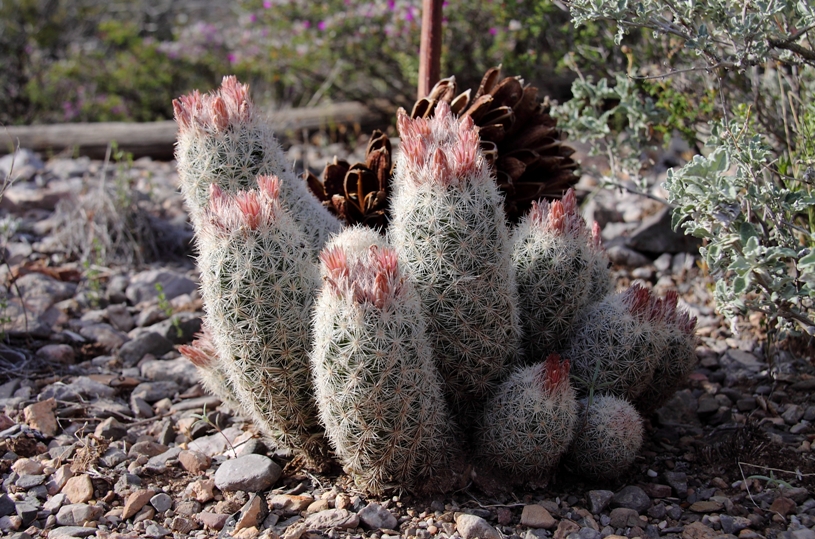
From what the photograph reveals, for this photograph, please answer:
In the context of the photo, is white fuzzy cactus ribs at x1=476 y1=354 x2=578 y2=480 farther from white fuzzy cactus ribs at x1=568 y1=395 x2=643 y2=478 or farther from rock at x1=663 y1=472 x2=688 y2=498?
rock at x1=663 y1=472 x2=688 y2=498

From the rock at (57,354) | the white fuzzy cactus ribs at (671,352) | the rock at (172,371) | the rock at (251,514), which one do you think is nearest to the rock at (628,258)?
the white fuzzy cactus ribs at (671,352)

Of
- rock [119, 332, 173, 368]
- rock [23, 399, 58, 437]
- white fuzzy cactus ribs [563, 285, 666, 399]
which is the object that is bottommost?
rock [23, 399, 58, 437]

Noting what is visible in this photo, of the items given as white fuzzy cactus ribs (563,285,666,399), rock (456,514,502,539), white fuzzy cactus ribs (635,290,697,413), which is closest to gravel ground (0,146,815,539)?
rock (456,514,502,539)

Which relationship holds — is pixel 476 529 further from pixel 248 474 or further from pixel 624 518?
pixel 248 474

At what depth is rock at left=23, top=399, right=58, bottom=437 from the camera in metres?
3.00

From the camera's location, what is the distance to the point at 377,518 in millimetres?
2398

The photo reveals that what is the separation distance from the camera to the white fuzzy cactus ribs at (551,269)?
261 cm

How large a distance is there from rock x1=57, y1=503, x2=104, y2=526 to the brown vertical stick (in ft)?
6.67

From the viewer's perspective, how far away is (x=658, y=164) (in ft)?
18.1

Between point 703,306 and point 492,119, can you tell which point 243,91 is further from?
point 703,306

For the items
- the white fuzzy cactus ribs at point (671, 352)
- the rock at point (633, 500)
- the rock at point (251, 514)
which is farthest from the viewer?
the white fuzzy cactus ribs at point (671, 352)

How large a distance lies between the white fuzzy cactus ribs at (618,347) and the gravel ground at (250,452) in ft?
1.12

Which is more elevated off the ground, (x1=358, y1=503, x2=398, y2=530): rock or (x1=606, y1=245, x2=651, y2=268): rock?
(x1=606, y1=245, x2=651, y2=268): rock

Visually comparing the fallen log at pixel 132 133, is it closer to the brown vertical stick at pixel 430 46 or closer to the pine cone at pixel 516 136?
the brown vertical stick at pixel 430 46
